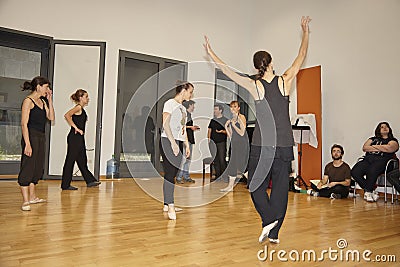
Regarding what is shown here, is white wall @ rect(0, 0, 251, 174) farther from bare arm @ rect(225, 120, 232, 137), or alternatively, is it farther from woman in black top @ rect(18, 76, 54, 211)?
woman in black top @ rect(18, 76, 54, 211)

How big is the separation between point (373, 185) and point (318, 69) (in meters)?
2.51

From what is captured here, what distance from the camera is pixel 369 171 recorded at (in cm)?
498

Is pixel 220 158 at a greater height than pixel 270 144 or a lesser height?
lesser

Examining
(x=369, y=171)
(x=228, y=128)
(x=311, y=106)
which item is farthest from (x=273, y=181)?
(x=311, y=106)

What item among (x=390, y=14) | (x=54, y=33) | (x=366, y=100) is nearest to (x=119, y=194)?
(x=54, y=33)

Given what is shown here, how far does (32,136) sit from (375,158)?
4.38 meters

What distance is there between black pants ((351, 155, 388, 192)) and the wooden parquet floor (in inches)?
21.2

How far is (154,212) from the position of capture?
139 inches

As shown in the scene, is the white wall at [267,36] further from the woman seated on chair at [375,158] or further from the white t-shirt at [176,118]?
the white t-shirt at [176,118]

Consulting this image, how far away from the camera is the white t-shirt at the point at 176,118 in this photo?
122 inches

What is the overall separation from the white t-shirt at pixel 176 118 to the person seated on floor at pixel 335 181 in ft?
9.25

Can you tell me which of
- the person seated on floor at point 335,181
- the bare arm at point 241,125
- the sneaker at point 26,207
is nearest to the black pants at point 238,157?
the bare arm at point 241,125

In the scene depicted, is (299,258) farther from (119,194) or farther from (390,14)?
(390,14)

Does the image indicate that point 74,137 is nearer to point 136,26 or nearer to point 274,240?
point 136,26
